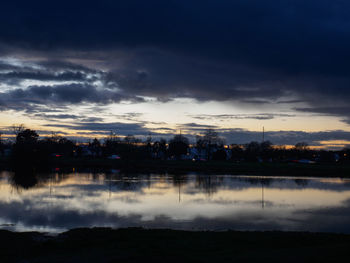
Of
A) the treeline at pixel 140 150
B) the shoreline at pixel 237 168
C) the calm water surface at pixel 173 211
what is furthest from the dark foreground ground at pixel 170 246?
the treeline at pixel 140 150

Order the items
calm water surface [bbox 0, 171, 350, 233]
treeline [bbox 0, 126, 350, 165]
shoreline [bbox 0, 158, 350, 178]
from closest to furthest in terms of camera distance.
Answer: calm water surface [bbox 0, 171, 350, 233] → shoreline [bbox 0, 158, 350, 178] → treeline [bbox 0, 126, 350, 165]

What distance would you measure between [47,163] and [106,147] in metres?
A: 69.8

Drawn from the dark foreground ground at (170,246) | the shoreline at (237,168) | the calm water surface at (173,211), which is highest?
the shoreline at (237,168)

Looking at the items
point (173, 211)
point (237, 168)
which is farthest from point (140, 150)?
point (173, 211)

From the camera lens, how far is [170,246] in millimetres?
13570

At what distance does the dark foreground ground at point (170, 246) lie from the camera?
470 inches

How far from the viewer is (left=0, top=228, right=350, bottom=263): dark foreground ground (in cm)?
A: 1193

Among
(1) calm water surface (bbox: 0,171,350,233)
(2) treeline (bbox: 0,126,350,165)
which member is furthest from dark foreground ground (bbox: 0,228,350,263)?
(2) treeline (bbox: 0,126,350,165)

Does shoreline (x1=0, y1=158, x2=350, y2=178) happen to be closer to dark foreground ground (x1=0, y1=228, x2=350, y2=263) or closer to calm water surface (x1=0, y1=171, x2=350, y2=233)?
calm water surface (x1=0, y1=171, x2=350, y2=233)

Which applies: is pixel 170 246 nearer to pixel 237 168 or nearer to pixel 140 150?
pixel 237 168

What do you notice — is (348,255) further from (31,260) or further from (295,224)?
(31,260)

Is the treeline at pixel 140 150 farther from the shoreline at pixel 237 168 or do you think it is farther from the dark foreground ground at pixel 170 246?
the dark foreground ground at pixel 170 246

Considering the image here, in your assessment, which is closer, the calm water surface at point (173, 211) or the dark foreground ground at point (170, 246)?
the dark foreground ground at point (170, 246)

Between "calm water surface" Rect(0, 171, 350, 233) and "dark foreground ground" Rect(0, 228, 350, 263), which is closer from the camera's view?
"dark foreground ground" Rect(0, 228, 350, 263)
